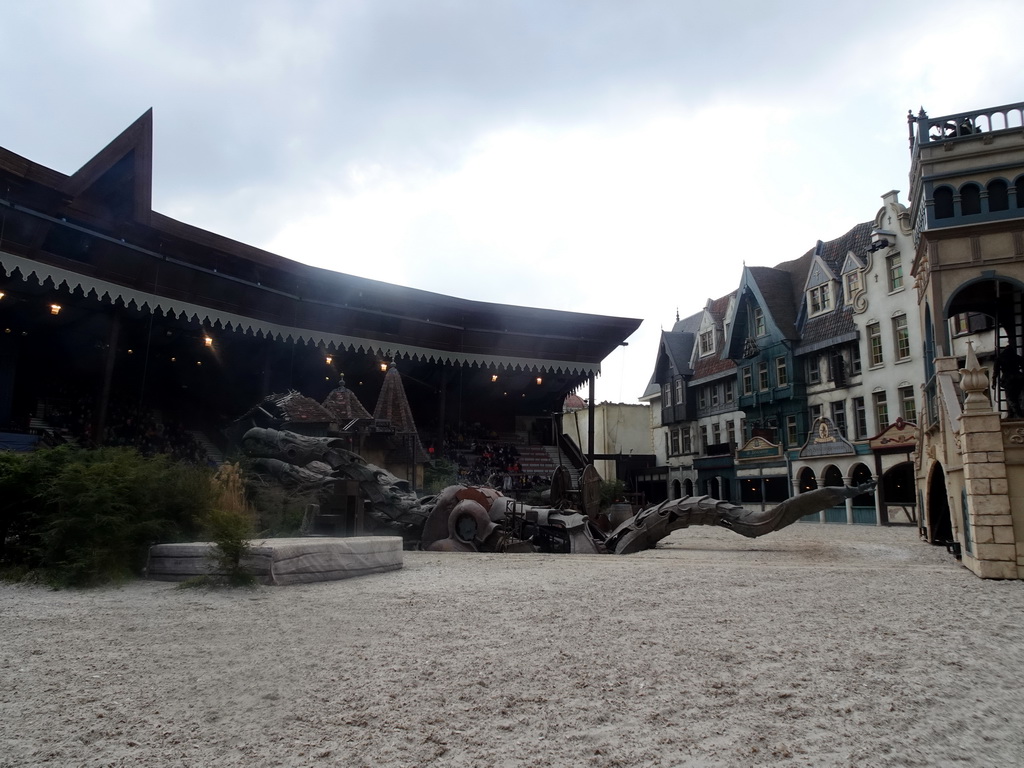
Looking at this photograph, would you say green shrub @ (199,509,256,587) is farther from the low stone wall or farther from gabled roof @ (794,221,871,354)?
gabled roof @ (794,221,871,354)

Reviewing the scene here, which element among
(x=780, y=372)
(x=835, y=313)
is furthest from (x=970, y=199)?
(x=780, y=372)

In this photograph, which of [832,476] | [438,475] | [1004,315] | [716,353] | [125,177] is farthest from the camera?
[716,353]

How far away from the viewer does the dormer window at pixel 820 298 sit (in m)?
32.9

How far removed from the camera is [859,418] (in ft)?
98.8

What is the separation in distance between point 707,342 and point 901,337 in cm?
1532

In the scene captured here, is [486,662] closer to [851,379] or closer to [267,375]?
[267,375]

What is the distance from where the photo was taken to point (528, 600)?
6.51 m

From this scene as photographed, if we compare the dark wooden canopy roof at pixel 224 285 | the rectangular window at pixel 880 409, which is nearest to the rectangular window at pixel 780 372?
the rectangular window at pixel 880 409

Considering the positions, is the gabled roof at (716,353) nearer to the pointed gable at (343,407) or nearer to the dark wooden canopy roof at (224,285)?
the dark wooden canopy roof at (224,285)

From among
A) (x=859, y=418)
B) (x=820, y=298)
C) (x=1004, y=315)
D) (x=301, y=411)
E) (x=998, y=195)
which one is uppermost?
(x=820, y=298)

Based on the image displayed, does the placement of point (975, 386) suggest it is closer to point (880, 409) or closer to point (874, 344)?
point (880, 409)

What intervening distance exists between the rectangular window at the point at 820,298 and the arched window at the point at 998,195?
20.7m

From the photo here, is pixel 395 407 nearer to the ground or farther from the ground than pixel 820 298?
nearer to the ground

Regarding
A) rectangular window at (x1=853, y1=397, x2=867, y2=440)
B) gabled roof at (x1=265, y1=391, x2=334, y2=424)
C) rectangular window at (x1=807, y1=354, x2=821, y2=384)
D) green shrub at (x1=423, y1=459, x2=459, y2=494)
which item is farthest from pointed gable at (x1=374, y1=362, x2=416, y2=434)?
rectangular window at (x1=807, y1=354, x2=821, y2=384)
